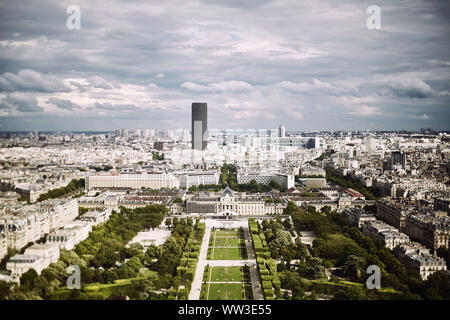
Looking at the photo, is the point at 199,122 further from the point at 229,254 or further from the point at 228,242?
the point at 229,254

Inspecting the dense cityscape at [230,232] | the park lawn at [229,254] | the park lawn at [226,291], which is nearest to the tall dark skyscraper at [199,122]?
the dense cityscape at [230,232]

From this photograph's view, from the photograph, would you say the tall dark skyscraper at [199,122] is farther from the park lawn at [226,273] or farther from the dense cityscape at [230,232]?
the park lawn at [226,273]

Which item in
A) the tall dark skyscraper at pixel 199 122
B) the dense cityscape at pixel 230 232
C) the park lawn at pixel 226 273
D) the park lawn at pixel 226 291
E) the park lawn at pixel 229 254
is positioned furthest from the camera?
the tall dark skyscraper at pixel 199 122

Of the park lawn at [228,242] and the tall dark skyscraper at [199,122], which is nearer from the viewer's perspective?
the park lawn at [228,242]

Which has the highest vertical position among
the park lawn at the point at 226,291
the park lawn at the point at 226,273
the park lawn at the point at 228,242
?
the park lawn at the point at 228,242

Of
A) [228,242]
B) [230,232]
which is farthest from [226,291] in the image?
[230,232]

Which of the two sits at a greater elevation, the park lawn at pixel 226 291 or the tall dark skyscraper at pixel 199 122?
the tall dark skyscraper at pixel 199 122

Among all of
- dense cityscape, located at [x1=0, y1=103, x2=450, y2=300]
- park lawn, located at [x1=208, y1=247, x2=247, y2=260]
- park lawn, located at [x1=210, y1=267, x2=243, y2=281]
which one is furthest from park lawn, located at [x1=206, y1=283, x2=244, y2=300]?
park lawn, located at [x1=208, y1=247, x2=247, y2=260]
